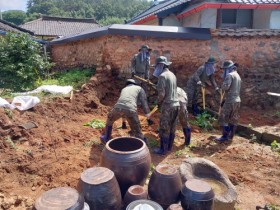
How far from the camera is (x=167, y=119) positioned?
621 centimetres

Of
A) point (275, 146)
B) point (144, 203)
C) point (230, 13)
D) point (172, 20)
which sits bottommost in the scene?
point (275, 146)

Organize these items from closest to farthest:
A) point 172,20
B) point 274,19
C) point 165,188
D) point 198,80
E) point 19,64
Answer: point 165,188 < point 198,80 < point 274,19 < point 19,64 < point 172,20

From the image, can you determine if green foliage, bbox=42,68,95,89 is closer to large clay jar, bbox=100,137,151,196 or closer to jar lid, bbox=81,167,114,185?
large clay jar, bbox=100,137,151,196

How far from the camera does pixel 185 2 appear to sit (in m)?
10.9

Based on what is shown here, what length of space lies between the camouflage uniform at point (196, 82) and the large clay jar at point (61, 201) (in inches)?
242

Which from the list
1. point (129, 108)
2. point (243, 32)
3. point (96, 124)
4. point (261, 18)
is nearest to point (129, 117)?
point (129, 108)

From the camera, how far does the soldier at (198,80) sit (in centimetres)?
859

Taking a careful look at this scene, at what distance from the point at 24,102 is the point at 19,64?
4.26m

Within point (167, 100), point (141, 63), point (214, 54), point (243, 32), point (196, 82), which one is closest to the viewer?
point (167, 100)

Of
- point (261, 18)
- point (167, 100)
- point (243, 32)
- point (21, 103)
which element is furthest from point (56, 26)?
point (167, 100)

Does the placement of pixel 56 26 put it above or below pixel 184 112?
above

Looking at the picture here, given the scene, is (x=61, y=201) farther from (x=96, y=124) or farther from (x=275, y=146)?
(x=275, y=146)

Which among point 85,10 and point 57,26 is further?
point 85,10

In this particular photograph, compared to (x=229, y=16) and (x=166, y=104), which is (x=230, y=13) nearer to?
(x=229, y=16)
